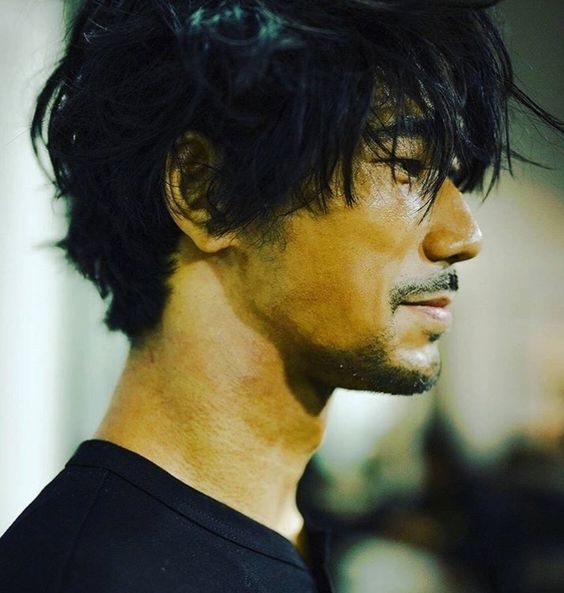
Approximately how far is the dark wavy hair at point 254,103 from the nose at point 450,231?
5 centimetres

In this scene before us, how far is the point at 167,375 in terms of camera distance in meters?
1.22

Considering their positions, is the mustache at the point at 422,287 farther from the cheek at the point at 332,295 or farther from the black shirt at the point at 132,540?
the black shirt at the point at 132,540

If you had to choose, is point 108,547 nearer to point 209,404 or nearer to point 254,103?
point 209,404

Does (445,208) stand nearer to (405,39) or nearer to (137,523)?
(405,39)

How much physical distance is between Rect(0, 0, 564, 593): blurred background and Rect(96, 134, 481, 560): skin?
4.72 feet

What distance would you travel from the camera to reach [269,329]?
124 centimetres

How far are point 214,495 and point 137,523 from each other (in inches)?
5.7

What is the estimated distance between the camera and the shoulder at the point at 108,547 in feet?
3.33

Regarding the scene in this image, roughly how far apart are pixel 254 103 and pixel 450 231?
0.35 meters

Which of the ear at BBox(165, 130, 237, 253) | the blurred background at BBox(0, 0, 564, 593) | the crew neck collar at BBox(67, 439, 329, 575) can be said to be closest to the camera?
the crew neck collar at BBox(67, 439, 329, 575)

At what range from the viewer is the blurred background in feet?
8.98

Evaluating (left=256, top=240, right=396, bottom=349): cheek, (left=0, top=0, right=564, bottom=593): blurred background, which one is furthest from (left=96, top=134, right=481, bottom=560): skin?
(left=0, top=0, right=564, bottom=593): blurred background

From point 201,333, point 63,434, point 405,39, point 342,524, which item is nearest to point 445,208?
point 405,39

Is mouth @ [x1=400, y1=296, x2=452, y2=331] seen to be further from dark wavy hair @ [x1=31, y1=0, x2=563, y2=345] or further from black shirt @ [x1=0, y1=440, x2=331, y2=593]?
black shirt @ [x1=0, y1=440, x2=331, y2=593]
